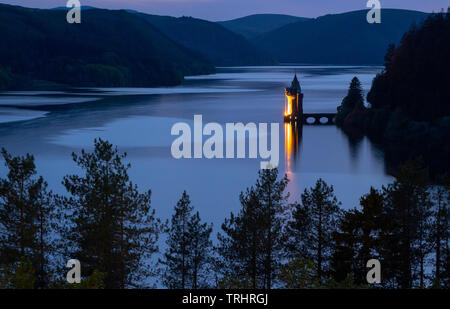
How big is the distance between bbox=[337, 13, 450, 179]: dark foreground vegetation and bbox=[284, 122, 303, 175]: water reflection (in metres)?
6.37

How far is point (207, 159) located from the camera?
5456cm

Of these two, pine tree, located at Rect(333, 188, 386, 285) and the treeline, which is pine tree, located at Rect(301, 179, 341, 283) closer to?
the treeline

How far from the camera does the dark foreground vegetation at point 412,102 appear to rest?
61281mm

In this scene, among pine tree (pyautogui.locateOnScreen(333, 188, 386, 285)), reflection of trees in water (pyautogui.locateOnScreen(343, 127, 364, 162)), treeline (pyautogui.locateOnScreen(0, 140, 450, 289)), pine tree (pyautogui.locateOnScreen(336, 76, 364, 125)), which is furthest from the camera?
pine tree (pyautogui.locateOnScreen(336, 76, 364, 125))

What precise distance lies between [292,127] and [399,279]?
61.6m

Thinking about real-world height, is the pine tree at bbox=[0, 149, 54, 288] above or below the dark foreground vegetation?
below

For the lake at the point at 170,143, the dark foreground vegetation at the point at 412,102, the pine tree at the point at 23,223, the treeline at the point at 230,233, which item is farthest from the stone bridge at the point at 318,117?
the pine tree at the point at 23,223

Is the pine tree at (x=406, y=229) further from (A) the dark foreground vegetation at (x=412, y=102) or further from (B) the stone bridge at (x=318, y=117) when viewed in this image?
(B) the stone bridge at (x=318, y=117)

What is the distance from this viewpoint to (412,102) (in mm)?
69938

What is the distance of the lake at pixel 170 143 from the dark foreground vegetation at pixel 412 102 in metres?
3.29

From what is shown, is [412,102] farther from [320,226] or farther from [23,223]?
[23,223]

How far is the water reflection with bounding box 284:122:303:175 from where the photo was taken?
53297 mm

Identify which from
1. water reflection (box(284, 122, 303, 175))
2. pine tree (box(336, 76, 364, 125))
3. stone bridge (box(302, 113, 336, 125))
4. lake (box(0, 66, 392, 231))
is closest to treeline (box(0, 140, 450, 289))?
lake (box(0, 66, 392, 231))

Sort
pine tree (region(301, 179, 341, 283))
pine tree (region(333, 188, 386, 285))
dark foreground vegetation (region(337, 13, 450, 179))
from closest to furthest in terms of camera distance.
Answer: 1. pine tree (region(333, 188, 386, 285))
2. pine tree (region(301, 179, 341, 283))
3. dark foreground vegetation (region(337, 13, 450, 179))
